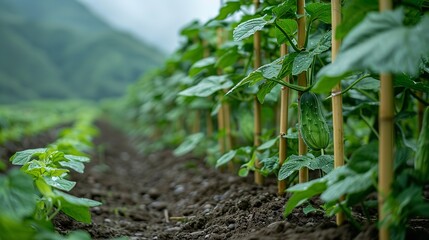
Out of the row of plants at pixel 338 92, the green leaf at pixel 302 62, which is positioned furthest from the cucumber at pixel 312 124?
the green leaf at pixel 302 62

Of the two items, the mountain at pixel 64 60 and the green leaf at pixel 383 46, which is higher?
the mountain at pixel 64 60

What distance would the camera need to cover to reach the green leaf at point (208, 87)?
2561 mm

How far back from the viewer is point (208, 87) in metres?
2.64

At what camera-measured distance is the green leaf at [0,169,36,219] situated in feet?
4.29

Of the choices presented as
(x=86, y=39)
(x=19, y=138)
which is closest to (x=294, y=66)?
(x=19, y=138)

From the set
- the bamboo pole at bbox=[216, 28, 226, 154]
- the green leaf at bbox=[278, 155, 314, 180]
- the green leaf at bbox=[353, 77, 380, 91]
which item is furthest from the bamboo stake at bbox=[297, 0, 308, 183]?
the bamboo pole at bbox=[216, 28, 226, 154]

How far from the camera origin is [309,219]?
1.88 meters

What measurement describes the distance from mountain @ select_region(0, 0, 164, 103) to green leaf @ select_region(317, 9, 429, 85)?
146 ft

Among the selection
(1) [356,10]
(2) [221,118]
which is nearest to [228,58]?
(2) [221,118]

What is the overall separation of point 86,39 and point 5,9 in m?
13.3

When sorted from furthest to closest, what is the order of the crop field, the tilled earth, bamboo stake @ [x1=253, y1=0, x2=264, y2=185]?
bamboo stake @ [x1=253, y1=0, x2=264, y2=185] < the tilled earth < the crop field

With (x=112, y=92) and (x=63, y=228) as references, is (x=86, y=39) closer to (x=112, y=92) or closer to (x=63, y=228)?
(x=112, y=92)

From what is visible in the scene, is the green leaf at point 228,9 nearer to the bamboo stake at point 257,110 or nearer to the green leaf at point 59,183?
the bamboo stake at point 257,110

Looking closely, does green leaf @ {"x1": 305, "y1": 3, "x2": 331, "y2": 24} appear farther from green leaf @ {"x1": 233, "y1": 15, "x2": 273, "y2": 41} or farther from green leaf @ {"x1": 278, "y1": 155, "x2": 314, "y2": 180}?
green leaf @ {"x1": 278, "y1": 155, "x2": 314, "y2": 180}
